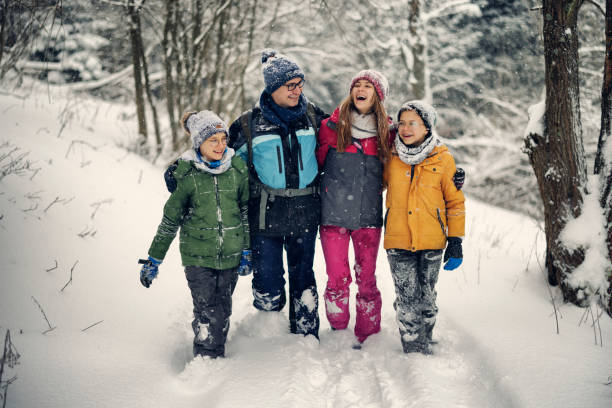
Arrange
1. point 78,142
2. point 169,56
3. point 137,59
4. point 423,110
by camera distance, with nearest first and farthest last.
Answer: point 423,110
point 78,142
point 137,59
point 169,56

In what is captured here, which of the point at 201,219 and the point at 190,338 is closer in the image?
the point at 201,219

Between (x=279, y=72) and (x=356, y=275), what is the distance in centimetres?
161

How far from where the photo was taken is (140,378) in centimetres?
239

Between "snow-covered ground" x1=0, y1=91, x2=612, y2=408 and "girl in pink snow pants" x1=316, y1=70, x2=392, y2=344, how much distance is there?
457mm

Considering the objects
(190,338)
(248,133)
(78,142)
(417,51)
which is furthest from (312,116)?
(417,51)

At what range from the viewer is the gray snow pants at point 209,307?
2582 millimetres

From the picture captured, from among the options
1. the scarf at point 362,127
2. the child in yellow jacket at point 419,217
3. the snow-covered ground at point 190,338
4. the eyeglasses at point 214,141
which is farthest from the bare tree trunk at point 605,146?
the eyeglasses at point 214,141

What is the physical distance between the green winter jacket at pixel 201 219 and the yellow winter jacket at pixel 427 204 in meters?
1.16

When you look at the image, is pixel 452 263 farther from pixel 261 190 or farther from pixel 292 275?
pixel 261 190

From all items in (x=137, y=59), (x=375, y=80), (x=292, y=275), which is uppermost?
(x=137, y=59)

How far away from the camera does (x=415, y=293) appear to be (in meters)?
2.75

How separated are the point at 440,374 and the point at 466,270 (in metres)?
1.80

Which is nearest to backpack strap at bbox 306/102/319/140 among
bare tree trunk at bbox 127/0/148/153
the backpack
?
the backpack

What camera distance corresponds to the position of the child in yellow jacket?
263 cm
